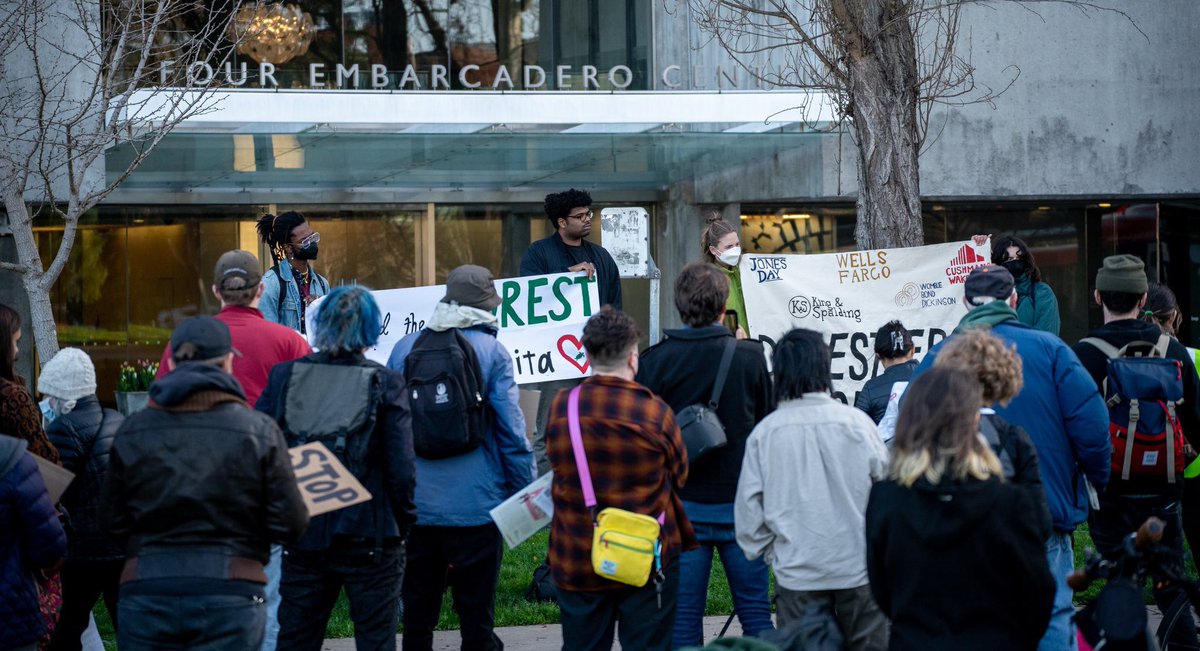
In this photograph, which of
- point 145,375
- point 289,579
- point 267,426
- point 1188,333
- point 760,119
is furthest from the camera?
point 1188,333

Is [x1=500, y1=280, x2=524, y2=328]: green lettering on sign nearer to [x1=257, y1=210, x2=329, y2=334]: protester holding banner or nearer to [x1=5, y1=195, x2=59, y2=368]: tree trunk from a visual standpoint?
[x1=257, y1=210, x2=329, y2=334]: protester holding banner

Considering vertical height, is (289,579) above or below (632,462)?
below

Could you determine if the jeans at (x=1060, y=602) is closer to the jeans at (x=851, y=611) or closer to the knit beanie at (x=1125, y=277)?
the jeans at (x=851, y=611)

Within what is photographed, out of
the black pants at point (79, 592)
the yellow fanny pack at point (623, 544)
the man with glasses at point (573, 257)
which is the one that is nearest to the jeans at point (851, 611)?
the yellow fanny pack at point (623, 544)

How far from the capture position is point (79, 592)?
19.5 ft

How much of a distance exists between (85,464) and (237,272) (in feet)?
3.40

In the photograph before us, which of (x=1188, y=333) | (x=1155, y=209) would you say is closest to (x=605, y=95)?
(x=1155, y=209)

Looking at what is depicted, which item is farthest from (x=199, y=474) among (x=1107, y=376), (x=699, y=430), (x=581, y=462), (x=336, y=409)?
(x=1107, y=376)

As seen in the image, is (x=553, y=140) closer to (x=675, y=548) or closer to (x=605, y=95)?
(x=605, y=95)

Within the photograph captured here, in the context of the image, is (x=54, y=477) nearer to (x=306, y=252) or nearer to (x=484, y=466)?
(x=484, y=466)

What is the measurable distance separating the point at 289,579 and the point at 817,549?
2.09m

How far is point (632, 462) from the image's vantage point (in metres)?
5.00

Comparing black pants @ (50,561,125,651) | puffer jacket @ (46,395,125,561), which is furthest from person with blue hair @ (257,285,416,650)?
black pants @ (50,561,125,651)

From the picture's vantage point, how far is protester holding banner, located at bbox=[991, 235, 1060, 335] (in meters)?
8.09
